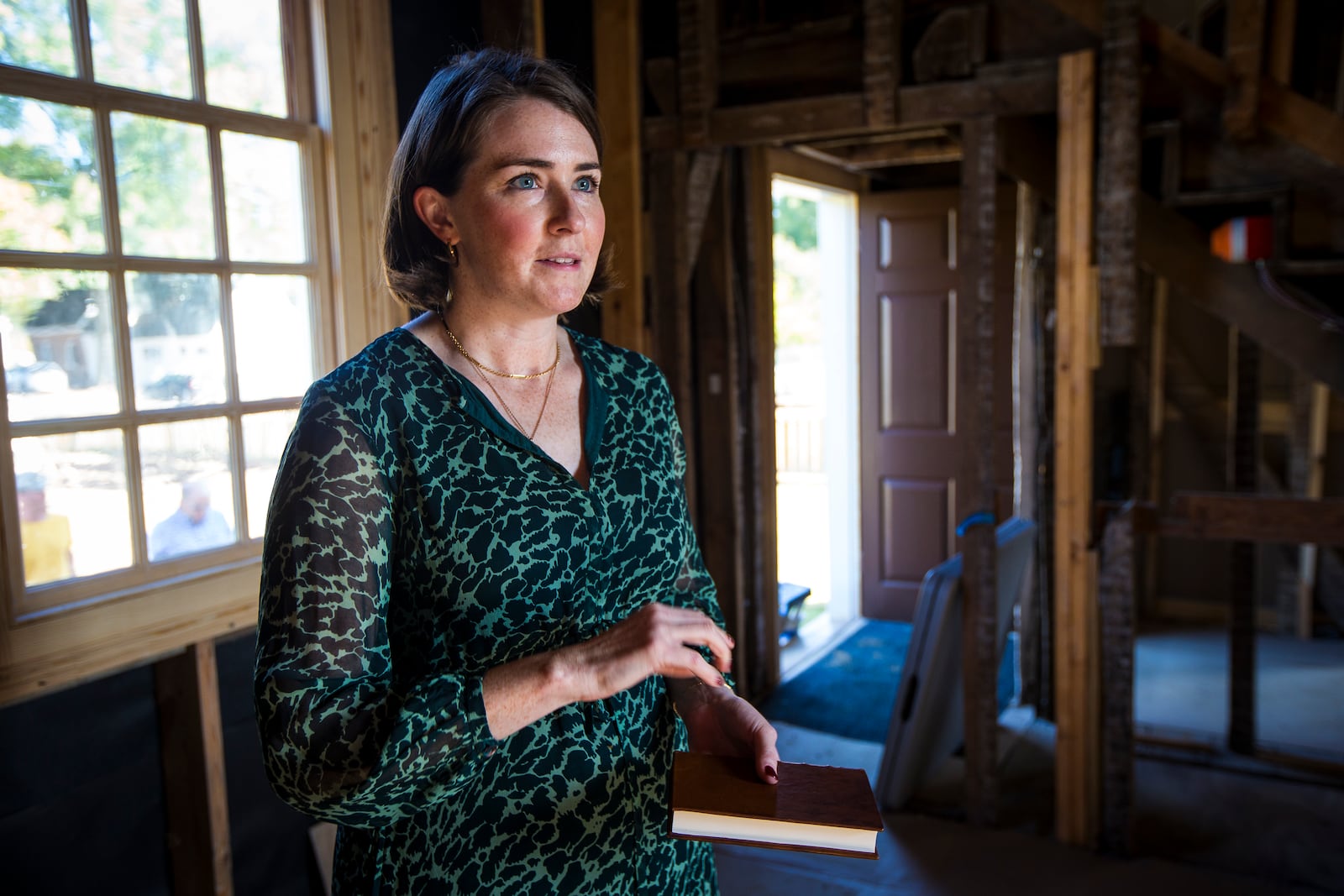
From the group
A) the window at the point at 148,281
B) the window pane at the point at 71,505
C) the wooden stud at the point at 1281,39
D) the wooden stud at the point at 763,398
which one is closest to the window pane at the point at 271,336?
the window at the point at 148,281

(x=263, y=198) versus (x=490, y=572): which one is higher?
(x=263, y=198)

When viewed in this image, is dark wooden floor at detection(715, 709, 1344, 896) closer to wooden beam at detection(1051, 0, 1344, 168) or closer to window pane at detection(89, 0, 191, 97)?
wooden beam at detection(1051, 0, 1344, 168)

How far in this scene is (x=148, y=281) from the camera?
6.92ft

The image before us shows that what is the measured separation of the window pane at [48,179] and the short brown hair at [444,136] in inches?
43.4

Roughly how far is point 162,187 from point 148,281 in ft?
0.71

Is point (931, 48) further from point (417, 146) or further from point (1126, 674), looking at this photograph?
point (417, 146)

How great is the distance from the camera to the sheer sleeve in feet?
2.97

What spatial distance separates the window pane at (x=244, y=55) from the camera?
7.27ft

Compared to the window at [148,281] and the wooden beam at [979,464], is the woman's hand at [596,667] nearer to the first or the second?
the window at [148,281]

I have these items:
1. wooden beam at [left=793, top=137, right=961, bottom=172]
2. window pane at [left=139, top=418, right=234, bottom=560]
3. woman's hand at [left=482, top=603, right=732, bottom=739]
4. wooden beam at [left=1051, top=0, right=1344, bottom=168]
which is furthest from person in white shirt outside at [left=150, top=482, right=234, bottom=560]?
wooden beam at [left=793, top=137, right=961, bottom=172]

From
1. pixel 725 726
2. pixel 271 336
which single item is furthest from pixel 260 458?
pixel 725 726

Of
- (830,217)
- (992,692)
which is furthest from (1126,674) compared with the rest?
(830,217)

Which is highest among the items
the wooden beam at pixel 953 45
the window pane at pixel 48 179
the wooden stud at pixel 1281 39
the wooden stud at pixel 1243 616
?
the wooden stud at pixel 1281 39

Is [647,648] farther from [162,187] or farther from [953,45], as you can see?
[953,45]
